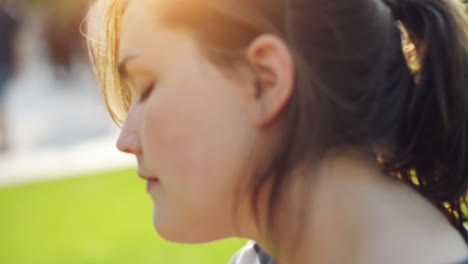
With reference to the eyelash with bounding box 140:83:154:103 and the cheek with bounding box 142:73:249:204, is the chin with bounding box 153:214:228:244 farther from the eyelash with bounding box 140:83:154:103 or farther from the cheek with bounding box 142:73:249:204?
the eyelash with bounding box 140:83:154:103

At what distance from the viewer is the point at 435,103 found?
1515 mm

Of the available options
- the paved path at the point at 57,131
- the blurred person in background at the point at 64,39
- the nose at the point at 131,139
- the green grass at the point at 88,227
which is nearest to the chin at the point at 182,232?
the nose at the point at 131,139

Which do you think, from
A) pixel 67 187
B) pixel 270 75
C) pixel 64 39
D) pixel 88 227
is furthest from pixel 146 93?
pixel 64 39

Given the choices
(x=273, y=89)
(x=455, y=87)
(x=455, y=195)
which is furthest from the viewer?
(x=455, y=195)

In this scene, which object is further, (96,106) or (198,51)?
(96,106)

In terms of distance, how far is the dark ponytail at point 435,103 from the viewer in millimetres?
1510

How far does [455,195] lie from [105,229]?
12.9 feet

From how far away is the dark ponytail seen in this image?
1.51 meters

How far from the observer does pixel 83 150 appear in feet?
27.9

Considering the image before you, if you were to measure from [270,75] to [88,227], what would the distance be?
13.8 feet

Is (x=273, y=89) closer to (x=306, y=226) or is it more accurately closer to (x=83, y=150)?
(x=306, y=226)

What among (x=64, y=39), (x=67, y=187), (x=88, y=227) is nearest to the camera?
(x=88, y=227)

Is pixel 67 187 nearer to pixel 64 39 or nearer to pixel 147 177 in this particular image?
pixel 147 177

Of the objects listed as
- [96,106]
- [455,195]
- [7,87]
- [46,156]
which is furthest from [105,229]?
[96,106]
